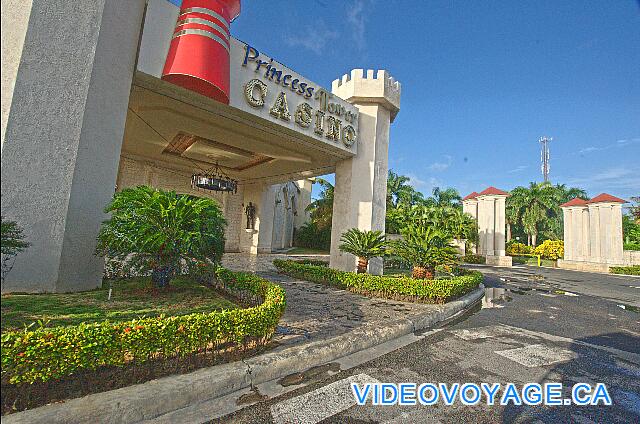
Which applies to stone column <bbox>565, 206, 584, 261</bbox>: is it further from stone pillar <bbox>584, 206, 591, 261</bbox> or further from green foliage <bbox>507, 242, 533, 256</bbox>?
green foliage <bbox>507, 242, 533, 256</bbox>

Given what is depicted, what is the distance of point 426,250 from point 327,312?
552cm

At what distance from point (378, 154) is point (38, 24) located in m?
A: 12.7

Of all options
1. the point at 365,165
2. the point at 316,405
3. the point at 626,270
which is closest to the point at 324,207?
the point at 365,165

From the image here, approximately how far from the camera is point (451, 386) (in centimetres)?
438

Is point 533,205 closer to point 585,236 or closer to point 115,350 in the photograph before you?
point 585,236

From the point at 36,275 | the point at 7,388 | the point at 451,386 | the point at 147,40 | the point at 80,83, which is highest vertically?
the point at 147,40

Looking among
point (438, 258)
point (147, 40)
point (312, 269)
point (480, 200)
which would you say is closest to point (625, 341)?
point (438, 258)

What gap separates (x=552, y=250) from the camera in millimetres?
36844

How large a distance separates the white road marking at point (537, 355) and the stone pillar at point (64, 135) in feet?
26.9

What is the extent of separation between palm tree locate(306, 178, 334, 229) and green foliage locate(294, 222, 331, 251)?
3.07 metres

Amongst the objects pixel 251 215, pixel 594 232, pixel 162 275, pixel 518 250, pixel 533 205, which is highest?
pixel 533 205

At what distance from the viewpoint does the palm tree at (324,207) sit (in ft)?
93.5

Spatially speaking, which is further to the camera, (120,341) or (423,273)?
(423,273)

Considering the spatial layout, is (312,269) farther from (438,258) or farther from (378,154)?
(378,154)
